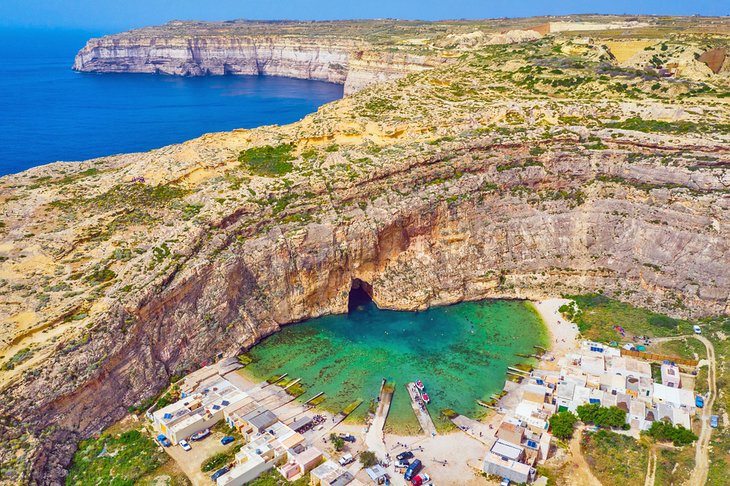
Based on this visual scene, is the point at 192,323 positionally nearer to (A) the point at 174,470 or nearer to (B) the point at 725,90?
(A) the point at 174,470

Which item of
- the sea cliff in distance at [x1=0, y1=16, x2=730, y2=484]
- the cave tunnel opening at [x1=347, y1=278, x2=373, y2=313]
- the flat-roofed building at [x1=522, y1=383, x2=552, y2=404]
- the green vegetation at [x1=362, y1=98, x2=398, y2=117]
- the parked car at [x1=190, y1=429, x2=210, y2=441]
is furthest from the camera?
the green vegetation at [x1=362, y1=98, x2=398, y2=117]

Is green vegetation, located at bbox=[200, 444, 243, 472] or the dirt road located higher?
the dirt road

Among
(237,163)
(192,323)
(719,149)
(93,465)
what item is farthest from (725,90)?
(93,465)

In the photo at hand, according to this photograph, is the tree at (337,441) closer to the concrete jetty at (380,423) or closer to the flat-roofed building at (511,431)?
the concrete jetty at (380,423)

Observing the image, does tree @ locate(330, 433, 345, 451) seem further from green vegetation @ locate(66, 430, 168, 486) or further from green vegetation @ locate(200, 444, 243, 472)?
green vegetation @ locate(66, 430, 168, 486)

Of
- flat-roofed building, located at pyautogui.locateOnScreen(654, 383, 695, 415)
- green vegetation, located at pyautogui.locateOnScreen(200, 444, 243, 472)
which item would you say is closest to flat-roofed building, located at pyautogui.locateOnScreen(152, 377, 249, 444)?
green vegetation, located at pyautogui.locateOnScreen(200, 444, 243, 472)

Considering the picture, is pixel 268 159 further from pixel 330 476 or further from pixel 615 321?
pixel 615 321

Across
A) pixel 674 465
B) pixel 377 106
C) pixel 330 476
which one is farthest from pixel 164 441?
pixel 377 106

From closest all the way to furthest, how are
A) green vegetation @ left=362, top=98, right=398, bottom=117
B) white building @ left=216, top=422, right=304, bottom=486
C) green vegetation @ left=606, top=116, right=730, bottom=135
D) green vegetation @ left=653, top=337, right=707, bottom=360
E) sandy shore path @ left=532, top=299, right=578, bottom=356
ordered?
white building @ left=216, top=422, right=304, bottom=486 → green vegetation @ left=653, top=337, right=707, bottom=360 → sandy shore path @ left=532, top=299, right=578, bottom=356 → green vegetation @ left=606, top=116, right=730, bottom=135 → green vegetation @ left=362, top=98, right=398, bottom=117
